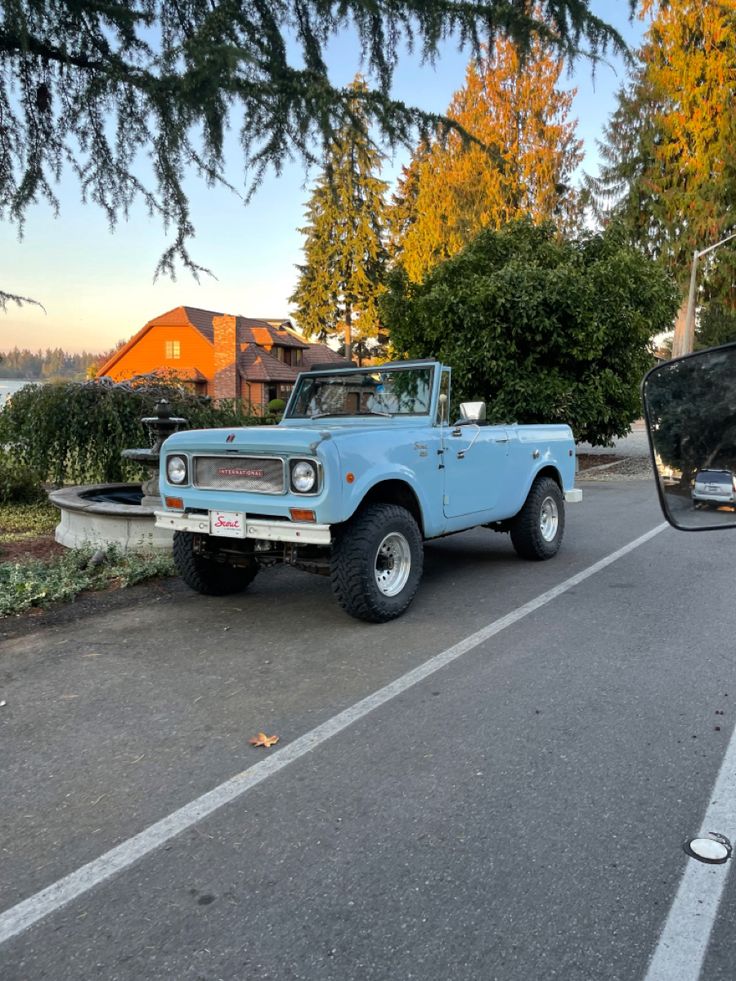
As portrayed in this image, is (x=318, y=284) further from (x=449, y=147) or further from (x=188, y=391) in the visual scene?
(x=449, y=147)

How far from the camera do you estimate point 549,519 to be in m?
7.35

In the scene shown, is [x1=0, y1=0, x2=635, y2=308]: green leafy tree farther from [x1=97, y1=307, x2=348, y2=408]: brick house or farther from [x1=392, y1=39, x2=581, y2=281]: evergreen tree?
[x1=97, y1=307, x2=348, y2=408]: brick house

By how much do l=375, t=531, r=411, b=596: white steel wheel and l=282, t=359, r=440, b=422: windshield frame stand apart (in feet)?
4.28

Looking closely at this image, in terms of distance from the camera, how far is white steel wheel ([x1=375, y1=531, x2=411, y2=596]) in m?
5.17

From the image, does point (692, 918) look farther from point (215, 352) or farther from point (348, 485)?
point (215, 352)

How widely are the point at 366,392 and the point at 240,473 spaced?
5.90ft

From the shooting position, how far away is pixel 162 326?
42.8 m

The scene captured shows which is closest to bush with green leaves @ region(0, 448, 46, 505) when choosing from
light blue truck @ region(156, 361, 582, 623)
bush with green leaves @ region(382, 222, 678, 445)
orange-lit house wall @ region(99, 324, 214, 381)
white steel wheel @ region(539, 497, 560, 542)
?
light blue truck @ region(156, 361, 582, 623)

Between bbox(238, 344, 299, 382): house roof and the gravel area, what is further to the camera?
bbox(238, 344, 299, 382): house roof

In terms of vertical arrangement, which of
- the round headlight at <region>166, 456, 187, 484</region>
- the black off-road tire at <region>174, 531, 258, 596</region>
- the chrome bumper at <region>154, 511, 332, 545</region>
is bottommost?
the black off-road tire at <region>174, 531, 258, 596</region>

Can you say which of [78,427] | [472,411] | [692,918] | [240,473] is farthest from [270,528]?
[78,427]

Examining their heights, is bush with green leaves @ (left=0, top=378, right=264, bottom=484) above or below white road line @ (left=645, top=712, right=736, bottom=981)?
above

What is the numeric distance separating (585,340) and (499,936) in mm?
14014

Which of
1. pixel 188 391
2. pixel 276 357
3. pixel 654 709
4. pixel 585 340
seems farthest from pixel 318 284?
pixel 654 709
